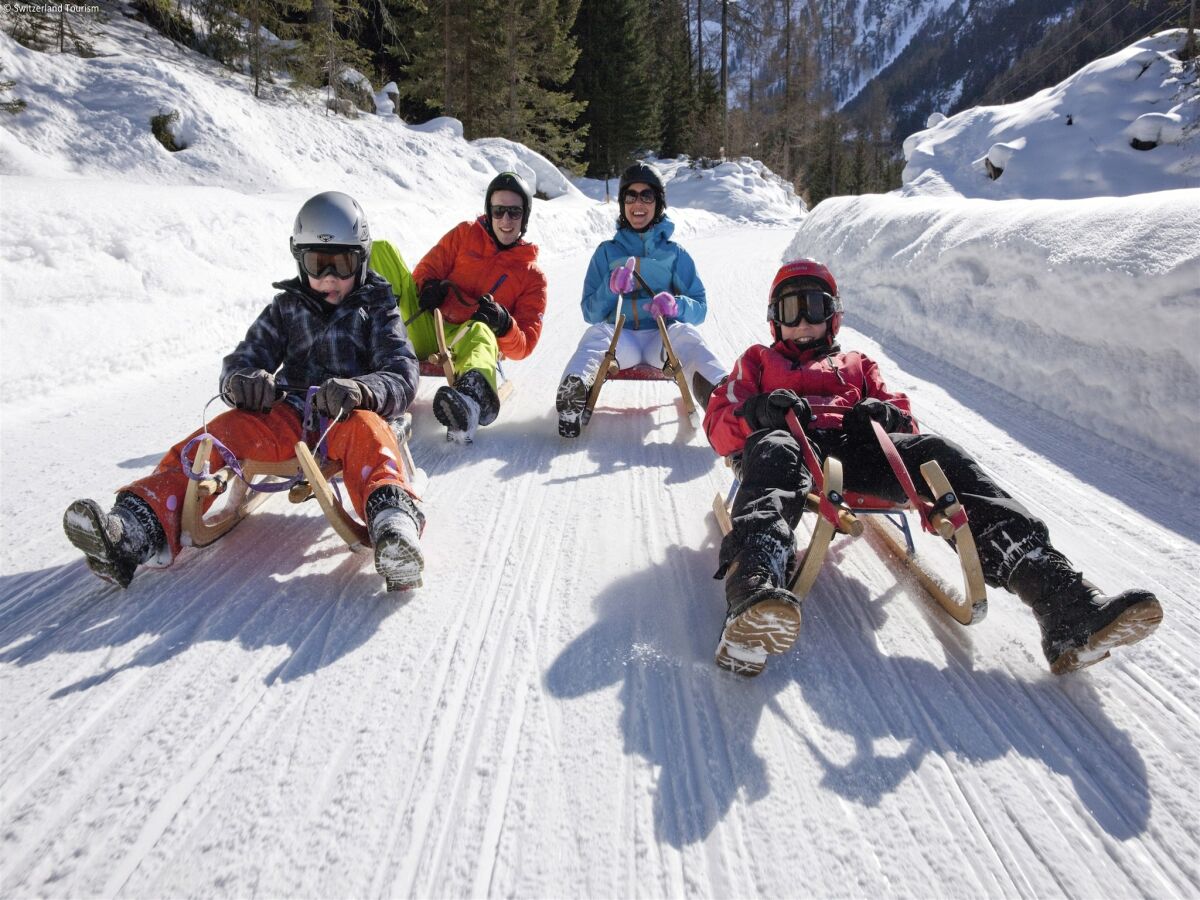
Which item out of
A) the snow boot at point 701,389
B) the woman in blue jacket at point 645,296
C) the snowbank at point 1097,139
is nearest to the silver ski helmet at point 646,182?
the woman in blue jacket at point 645,296

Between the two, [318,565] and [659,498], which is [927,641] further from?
[318,565]

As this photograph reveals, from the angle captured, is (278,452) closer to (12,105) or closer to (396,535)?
(396,535)

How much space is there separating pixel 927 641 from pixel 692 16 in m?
45.1

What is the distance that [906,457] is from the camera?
2.03 meters

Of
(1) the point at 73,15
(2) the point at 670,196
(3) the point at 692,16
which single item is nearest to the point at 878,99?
(3) the point at 692,16

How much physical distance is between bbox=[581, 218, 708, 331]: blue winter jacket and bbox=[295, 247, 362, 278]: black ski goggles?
1.81 metres

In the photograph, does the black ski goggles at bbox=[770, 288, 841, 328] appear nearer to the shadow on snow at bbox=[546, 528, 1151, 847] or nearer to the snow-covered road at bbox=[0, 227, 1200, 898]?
the snow-covered road at bbox=[0, 227, 1200, 898]

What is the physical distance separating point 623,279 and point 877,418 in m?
2.06

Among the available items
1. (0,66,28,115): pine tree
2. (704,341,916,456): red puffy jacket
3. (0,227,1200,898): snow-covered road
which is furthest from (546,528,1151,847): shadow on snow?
(0,66,28,115): pine tree

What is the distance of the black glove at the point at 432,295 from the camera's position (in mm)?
4102

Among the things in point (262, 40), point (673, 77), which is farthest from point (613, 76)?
point (262, 40)

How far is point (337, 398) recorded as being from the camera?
2.09 metres

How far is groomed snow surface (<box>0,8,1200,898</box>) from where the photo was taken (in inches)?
46.6

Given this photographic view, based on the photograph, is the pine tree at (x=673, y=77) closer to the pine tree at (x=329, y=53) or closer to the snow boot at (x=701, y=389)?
the pine tree at (x=329, y=53)
